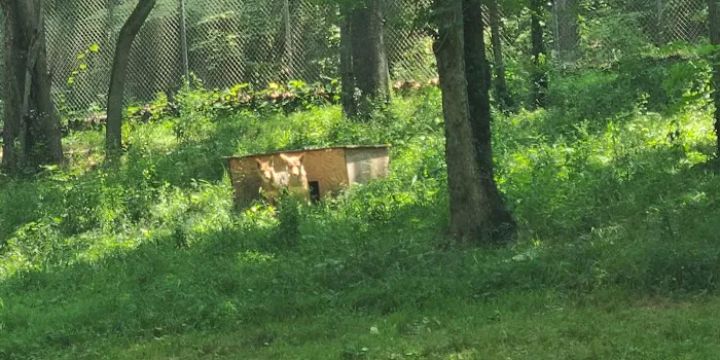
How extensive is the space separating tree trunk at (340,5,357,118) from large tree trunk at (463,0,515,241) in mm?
6466

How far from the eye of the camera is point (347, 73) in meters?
16.0

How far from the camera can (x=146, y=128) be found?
1736 centimetres

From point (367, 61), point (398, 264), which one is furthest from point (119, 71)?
point (398, 264)

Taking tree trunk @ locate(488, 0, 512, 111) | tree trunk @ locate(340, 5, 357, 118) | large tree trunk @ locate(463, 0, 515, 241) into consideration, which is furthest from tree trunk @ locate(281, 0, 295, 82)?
large tree trunk @ locate(463, 0, 515, 241)

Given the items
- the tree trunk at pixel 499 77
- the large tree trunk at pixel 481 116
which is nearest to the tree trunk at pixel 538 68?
the tree trunk at pixel 499 77

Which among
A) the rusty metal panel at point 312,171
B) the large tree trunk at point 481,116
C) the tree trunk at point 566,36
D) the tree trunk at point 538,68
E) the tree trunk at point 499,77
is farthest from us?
the tree trunk at point 566,36

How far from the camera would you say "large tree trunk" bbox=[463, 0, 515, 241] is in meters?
8.94

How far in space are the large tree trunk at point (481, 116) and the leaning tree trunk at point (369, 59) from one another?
21.0 ft

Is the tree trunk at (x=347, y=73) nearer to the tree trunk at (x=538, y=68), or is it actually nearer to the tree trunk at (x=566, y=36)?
the tree trunk at (x=538, y=68)

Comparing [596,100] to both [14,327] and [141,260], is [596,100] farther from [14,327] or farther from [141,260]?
[14,327]

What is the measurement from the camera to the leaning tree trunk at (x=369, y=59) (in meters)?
15.7

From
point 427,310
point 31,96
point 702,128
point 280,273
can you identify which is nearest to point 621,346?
point 427,310

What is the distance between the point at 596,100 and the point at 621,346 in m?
8.43

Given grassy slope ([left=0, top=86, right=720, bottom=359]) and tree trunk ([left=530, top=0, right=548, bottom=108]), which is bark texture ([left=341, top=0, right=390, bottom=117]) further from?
tree trunk ([left=530, top=0, right=548, bottom=108])
